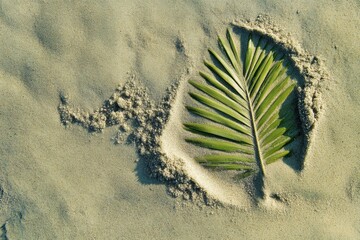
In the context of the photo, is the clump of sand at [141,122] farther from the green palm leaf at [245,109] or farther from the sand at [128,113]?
the green palm leaf at [245,109]

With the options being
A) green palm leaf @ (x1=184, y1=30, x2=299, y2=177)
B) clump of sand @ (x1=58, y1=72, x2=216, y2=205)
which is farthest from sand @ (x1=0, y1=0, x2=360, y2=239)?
green palm leaf @ (x1=184, y1=30, x2=299, y2=177)

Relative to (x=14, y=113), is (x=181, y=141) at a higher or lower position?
higher

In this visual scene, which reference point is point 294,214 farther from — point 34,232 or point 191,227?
point 34,232

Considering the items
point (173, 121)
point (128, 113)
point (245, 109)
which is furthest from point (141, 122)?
point (245, 109)

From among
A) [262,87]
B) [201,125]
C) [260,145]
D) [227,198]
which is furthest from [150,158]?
[262,87]

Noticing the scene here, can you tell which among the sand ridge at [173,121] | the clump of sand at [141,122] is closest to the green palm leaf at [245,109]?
the sand ridge at [173,121]
